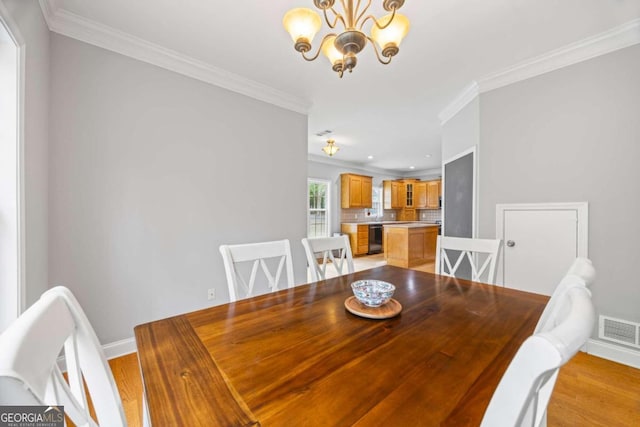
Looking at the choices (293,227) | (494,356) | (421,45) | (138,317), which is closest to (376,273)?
(494,356)

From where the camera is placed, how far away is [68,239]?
72.1 inches

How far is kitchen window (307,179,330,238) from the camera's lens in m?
6.25

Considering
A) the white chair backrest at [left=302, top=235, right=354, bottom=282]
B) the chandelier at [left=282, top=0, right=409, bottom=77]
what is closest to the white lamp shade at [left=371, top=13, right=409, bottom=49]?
the chandelier at [left=282, top=0, right=409, bottom=77]

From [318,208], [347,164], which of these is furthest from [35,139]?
[347,164]

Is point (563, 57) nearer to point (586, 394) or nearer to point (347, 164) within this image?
point (586, 394)

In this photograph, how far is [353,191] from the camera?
6.59m

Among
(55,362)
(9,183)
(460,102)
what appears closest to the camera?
(55,362)

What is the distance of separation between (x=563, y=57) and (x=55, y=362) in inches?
134

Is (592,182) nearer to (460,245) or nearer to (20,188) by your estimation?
(460,245)

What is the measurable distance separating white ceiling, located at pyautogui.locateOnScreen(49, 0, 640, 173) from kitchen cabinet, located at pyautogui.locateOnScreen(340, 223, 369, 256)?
3.71 m

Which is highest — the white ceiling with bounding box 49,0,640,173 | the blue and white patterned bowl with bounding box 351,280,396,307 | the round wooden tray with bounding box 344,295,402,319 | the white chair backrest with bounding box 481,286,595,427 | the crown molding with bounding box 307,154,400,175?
the white ceiling with bounding box 49,0,640,173

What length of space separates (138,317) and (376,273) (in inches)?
77.2

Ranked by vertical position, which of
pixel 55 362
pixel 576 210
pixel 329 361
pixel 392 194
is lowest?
pixel 329 361

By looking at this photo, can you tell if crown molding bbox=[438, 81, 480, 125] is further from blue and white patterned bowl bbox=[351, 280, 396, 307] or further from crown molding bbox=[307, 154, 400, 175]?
crown molding bbox=[307, 154, 400, 175]
